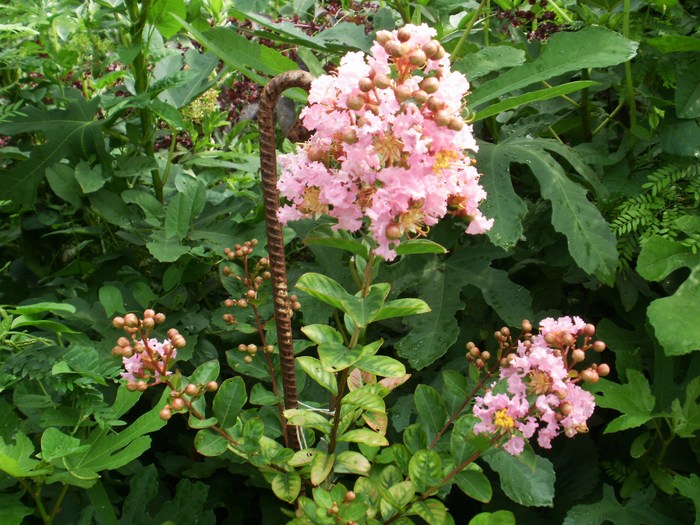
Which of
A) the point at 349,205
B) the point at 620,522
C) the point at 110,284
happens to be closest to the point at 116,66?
the point at 110,284

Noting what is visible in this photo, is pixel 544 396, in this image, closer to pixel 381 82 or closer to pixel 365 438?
pixel 365 438

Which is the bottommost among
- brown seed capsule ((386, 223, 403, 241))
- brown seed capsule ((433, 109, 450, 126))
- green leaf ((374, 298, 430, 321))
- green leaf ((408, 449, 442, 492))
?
green leaf ((408, 449, 442, 492))

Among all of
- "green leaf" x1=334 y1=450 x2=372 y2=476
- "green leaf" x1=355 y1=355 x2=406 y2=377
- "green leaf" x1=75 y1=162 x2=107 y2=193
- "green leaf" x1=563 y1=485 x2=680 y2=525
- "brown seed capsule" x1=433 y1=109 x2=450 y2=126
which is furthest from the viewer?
"green leaf" x1=75 y1=162 x2=107 y2=193

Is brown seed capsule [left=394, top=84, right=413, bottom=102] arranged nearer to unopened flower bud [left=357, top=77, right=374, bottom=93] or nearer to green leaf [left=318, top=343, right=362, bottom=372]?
unopened flower bud [left=357, top=77, right=374, bottom=93]

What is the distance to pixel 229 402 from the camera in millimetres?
898

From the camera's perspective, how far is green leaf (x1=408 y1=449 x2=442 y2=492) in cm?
88

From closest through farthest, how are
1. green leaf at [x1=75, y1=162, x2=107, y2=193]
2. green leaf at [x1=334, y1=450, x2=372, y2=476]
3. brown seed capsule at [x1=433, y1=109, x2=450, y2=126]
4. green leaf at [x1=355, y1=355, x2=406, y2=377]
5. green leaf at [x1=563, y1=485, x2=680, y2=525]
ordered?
brown seed capsule at [x1=433, y1=109, x2=450, y2=126] → green leaf at [x1=355, y1=355, x2=406, y2=377] → green leaf at [x1=334, y1=450, x2=372, y2=476] → green leaf at [x1=563, y1=485, x2=680, y2=525] → green leaf at [x1=75, y1=162, x2=107, y2=193]

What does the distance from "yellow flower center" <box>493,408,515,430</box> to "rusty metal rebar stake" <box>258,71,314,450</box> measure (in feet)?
0.99

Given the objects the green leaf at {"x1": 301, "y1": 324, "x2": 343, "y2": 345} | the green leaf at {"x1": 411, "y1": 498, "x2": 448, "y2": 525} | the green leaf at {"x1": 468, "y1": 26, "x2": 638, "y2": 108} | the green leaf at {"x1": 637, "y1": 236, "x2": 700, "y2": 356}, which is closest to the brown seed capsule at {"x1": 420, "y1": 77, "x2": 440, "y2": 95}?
the green leaf at {"x1": 301, "y1": 324, "x2": 343, "y2": 345}

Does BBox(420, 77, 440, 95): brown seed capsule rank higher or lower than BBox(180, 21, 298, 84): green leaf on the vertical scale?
higher

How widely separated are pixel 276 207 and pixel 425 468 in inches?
15.4

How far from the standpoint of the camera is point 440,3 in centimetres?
143

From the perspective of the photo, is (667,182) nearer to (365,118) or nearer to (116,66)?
(365,118)

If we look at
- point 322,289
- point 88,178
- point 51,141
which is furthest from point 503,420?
point 51,141
